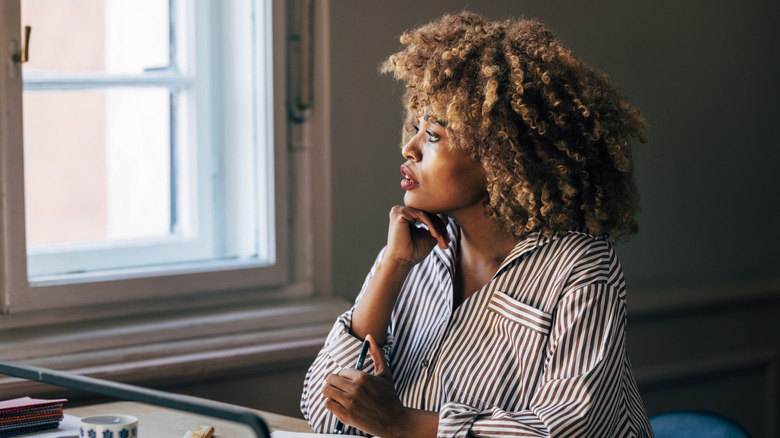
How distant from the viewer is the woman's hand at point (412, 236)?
1562 millimetres

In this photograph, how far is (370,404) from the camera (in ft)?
4.44

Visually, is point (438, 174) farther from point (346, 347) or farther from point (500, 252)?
point (346, 347)

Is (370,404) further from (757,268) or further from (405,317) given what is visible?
(757,268)

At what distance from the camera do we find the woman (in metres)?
1.33

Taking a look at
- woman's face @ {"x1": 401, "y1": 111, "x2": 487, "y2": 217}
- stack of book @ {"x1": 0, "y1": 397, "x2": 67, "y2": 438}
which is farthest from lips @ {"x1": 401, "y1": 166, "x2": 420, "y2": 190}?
stack of book @ {"x1": 0, "y1": 397, "x2": 67, "y2": 438}

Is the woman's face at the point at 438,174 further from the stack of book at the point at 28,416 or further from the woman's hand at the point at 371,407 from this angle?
the stack of book at the point at 28,416

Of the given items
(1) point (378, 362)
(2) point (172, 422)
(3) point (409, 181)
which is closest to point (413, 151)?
(3) point (409, 181)

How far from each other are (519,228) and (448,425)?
369mm

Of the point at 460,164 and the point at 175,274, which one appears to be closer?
the point at 460,164

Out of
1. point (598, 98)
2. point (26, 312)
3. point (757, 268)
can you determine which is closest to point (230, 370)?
point (26, 312)

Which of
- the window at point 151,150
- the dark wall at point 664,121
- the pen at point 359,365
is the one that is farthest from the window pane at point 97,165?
the pen at point 359,365

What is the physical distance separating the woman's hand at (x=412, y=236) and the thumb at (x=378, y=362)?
0.17m

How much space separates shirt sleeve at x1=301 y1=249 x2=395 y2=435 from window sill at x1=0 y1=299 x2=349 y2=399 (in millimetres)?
293

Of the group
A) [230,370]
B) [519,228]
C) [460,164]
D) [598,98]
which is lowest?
[230,370]
